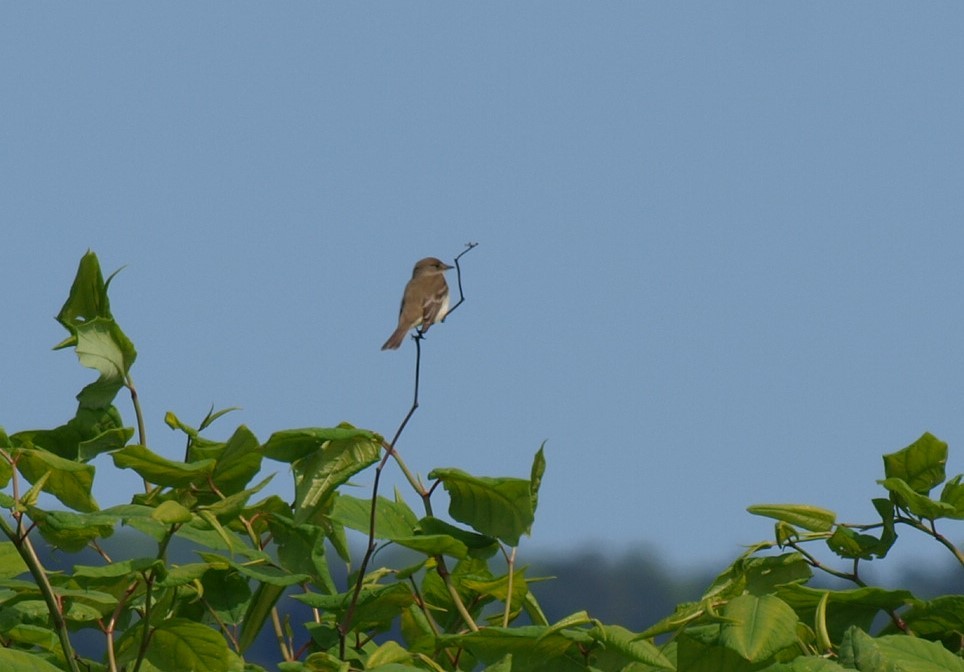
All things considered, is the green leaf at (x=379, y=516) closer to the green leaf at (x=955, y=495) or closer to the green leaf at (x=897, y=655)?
the green leaf at (x=897, y=655)

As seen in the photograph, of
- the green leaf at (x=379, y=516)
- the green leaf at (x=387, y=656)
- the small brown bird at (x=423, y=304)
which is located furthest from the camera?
the small brown bird at (x=423, y=304)

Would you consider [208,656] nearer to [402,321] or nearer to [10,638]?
[10,638]

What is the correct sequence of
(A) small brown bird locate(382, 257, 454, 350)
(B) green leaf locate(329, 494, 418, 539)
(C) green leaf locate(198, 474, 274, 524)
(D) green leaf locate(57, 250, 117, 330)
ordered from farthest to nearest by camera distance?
1. (A) small brown bird locate(382, 257, 454, 350)
2. (D) green leaf locate(57, 250, 117, 330)
3. (B) green leaf locate(329, 494, 418, 539)
4. (C) green leaf locate(198, 474, 274, 524)

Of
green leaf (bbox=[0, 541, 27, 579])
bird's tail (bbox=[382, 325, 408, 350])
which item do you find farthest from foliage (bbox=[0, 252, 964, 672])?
bird's tail (bbox=[382, 325, 408, 350])

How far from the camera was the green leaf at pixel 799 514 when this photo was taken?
3.16m

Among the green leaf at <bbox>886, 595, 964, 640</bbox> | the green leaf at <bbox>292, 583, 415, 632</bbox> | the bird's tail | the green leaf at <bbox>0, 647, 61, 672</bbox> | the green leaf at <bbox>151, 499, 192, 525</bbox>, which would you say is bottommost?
the green leaf at <bbox>886, 595, 964, 640</bbox>

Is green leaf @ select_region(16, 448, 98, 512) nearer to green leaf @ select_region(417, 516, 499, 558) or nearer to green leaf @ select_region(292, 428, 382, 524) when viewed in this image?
green leaf @ select_region(292, 428, 382, 524)

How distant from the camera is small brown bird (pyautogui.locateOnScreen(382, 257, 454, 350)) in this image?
705 cm

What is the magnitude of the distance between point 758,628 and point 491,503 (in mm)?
630

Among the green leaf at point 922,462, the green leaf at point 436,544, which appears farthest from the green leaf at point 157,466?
the green leaf at point 922,462

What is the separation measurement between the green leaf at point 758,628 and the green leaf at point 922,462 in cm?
64

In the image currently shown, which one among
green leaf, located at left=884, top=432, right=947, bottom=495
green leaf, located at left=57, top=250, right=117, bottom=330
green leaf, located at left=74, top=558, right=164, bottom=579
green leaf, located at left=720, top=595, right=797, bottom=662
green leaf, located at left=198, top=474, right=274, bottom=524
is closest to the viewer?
green leaf, located at left=720, top=595, right=797, bottom=662

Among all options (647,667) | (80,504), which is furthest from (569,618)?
(80,504)

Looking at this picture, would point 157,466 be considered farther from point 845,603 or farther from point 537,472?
point 845,603
